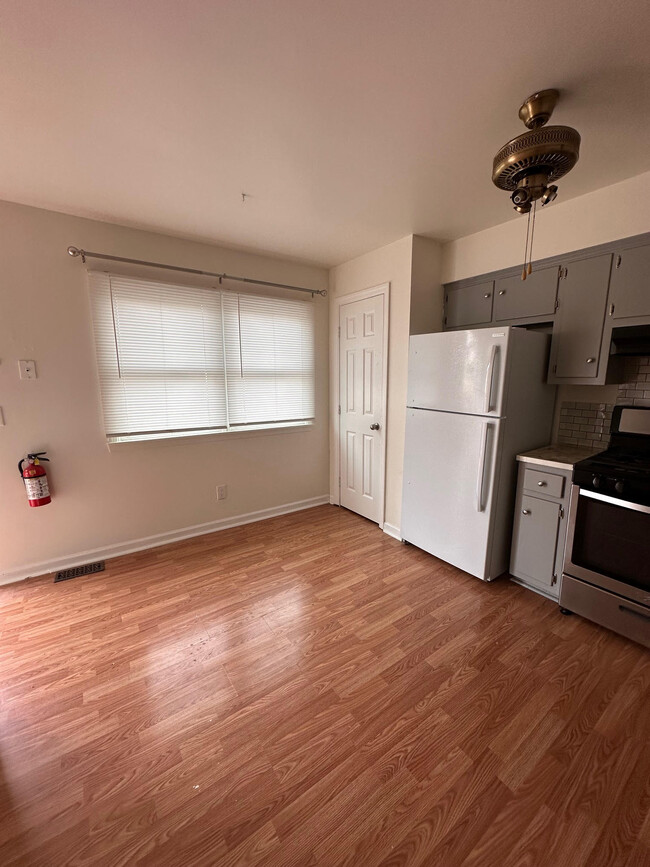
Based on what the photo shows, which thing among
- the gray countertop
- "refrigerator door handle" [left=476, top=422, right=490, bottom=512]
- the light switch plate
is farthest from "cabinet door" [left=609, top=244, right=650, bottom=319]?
the light switch plate

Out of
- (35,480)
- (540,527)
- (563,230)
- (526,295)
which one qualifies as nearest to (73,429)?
(35,480)

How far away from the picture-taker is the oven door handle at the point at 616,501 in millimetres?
1715

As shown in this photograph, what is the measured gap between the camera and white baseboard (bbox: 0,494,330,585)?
250cm

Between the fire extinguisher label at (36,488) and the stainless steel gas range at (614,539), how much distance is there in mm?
3413

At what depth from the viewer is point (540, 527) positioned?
7.17 feet

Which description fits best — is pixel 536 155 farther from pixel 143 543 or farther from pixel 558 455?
pixel 143 543

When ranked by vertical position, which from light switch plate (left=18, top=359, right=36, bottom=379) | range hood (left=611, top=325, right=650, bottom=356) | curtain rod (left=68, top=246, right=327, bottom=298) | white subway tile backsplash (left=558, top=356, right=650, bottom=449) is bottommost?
white subway tile backsplash (left=558, top=356, right=650, bottom=449)

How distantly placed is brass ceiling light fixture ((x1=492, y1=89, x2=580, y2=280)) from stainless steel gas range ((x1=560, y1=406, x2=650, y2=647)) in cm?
140

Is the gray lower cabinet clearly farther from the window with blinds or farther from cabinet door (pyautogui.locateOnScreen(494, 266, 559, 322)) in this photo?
the window with blinds

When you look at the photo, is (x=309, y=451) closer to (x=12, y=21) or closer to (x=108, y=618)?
(x=108, y=618)

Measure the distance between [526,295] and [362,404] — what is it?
61.5 inches

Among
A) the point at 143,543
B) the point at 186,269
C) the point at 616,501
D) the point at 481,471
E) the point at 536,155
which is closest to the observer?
the point at 536,155

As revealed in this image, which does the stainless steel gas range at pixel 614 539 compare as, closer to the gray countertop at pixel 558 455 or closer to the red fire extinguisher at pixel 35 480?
the gray countertop at pixel 558 455

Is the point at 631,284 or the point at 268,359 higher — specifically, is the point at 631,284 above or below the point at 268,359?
above
